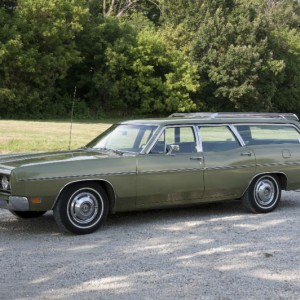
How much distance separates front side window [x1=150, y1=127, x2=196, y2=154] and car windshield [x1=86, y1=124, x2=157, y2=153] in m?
0.17

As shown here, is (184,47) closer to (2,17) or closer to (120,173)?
(2,17)

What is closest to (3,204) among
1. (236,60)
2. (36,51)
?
(36,51)

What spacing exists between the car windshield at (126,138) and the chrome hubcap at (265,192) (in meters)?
1.93

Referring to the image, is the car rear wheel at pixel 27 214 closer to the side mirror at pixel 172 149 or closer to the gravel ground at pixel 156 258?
the gravel ground at pixel 156 258

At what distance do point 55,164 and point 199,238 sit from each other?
1.96 metres

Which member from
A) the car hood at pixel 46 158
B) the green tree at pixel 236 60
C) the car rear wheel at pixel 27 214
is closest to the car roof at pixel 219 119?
the car hood at pixel 46 158

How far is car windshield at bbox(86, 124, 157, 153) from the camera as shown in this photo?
7504 millimetres

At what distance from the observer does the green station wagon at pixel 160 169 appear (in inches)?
257

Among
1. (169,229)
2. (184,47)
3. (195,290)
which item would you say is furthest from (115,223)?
(184,47)

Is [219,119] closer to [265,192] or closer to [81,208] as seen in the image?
[265,192]

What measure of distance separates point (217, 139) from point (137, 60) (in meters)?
41.5

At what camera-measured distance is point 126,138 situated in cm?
779

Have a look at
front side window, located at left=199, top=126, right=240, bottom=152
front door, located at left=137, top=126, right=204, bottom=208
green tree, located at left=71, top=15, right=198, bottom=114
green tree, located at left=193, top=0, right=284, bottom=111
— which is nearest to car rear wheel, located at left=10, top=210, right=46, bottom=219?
front door, located at left=137, top=126, right=204, bottom=208

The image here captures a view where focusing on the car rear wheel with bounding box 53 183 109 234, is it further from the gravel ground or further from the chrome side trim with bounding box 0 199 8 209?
the chrome side trim with bounding box 0 199 8 209
